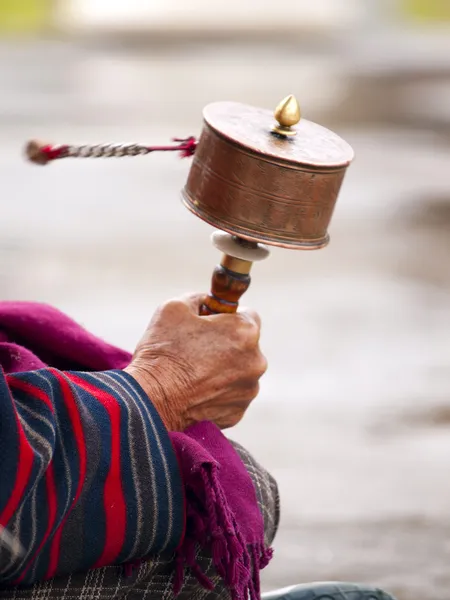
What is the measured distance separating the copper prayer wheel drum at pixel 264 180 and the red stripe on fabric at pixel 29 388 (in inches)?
10.1

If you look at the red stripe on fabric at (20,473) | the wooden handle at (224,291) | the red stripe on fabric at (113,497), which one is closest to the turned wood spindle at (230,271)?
the wooden handle at (224,291)

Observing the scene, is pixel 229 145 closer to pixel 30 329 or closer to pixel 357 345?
pixel 30 329

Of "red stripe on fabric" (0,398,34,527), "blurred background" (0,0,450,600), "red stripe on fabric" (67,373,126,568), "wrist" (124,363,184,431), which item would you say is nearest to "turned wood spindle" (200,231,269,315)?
"wrist" (124,363,184,431)

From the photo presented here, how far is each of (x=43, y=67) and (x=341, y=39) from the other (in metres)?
2.63

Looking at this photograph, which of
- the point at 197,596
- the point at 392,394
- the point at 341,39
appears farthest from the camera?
the point at 341,39

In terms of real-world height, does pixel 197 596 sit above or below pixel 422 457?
above

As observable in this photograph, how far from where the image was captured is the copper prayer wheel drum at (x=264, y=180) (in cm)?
97

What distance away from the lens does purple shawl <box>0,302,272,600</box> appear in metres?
0.91

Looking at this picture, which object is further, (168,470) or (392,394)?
(392,394)

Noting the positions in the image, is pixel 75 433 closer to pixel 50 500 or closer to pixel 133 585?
pixel 50 500

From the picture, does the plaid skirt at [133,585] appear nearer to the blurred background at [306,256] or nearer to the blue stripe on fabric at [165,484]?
the blue stripe on fabric at [165,484]

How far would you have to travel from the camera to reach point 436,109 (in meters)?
5.59

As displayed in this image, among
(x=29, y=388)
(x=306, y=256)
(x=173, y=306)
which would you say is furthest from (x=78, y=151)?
(x=306, y=256)

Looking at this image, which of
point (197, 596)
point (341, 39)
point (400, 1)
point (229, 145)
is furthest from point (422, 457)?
point (400, 1)
